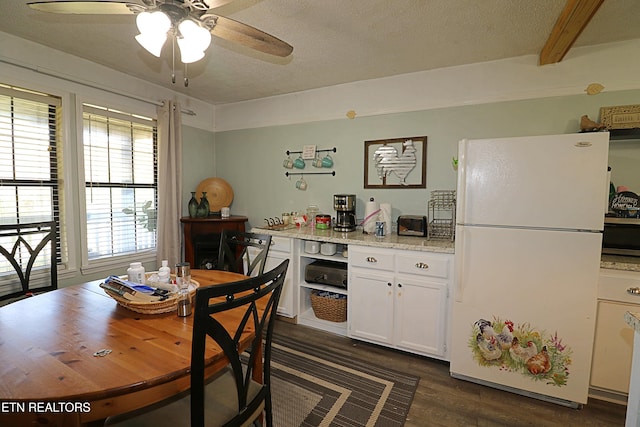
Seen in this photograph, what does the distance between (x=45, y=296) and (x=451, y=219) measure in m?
2.88

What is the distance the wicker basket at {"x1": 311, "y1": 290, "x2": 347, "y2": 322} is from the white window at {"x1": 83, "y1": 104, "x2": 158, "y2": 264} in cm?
198

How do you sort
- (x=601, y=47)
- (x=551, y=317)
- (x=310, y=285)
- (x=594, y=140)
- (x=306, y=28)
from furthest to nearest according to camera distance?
(x=310, y=285)
(x=601, y=47)
(x=306, y=28)
(x=551, y=317)
(x=594, y=140)

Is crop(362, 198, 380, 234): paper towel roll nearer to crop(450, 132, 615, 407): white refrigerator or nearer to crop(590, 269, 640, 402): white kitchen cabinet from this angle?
crop(450, 132, 615, 407): white refrigerator

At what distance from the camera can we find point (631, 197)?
2162 millimetres

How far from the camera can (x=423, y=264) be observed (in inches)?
89.3

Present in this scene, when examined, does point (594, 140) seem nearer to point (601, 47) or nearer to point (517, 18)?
point (517, 18)

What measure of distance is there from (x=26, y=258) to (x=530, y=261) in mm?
3702

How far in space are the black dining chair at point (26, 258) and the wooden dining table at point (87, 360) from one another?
66cm

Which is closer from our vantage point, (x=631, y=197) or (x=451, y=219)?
(x=631, y=197)

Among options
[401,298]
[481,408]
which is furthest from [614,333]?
[401,298]

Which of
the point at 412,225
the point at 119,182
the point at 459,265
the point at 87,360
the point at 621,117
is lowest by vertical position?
the point at 87,360

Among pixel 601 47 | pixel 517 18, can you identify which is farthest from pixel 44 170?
pixel 601 47

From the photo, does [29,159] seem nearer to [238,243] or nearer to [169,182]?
[169,182]

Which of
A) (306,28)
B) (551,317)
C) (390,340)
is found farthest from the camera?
(390,340)
